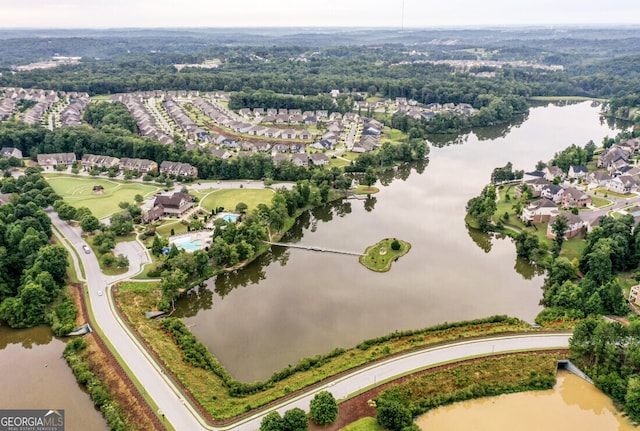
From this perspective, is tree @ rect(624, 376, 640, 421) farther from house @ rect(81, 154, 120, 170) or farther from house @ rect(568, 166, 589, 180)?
house @ rect(81, 154, 120, 170)

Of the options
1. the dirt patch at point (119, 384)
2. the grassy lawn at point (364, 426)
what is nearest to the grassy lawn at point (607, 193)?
the grassy lawn at point (364, 426)

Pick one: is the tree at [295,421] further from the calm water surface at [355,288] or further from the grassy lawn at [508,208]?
the grassy lawn at [508,208]

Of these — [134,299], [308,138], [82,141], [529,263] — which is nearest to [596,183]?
[529,263]

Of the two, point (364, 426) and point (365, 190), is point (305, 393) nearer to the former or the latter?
point (364, 426)

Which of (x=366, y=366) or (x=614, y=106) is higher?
(x=614, y=106)

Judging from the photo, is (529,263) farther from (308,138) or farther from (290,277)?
(308,138)

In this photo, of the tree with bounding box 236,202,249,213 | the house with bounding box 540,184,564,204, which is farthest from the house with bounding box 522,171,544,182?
the tree with bounding box 236,202,249,213
